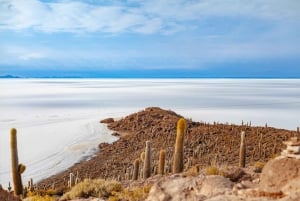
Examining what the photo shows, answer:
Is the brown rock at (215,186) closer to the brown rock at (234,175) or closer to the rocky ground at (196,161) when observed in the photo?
the rocky ground at (196,161)

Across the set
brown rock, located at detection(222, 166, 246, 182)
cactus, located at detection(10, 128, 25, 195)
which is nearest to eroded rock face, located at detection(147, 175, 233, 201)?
brown rock, located at detection(222, 166, 246, 182)

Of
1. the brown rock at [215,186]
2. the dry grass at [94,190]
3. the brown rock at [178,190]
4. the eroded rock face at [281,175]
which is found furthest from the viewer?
the dry grass at [94,190]

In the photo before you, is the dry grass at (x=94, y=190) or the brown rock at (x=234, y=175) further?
the dry grass at (x=94, y=190)

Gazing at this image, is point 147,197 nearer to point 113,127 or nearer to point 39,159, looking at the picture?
point 39,159

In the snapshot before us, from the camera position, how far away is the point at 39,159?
2147 cm

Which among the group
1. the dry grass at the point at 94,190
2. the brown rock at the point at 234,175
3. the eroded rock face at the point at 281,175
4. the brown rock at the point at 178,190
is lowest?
the dry grass at the point at 94,190

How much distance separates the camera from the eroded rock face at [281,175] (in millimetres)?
6801

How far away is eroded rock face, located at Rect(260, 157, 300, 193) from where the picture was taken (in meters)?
6.80

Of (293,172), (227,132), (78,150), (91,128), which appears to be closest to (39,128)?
(91,128)

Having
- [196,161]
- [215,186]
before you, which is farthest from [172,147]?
[215,186]

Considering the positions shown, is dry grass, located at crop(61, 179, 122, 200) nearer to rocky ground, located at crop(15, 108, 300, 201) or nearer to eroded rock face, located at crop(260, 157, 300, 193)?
rocky ground, located at crop(15, 108, 300, 201)

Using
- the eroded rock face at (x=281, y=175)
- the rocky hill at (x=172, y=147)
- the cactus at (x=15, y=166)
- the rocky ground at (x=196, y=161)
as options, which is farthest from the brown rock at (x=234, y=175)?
the cactus at (x=15, y=166)

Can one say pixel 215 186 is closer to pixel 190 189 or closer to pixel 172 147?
pixel 190 189

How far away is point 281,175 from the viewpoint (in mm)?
6957
